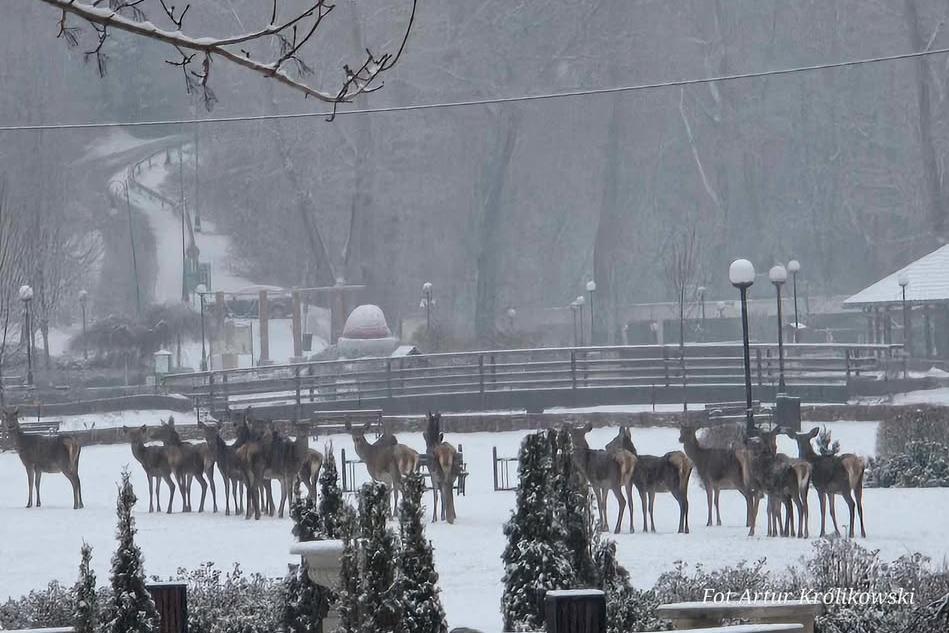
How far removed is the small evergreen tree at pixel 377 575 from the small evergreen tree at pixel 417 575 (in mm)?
637

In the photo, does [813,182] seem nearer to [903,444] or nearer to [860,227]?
[860,227]

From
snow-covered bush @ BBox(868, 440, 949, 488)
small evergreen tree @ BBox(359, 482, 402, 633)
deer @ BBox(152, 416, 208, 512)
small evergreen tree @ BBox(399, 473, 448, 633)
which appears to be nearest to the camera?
small evergreen tree @ BBox(359, 482, 402, 633)

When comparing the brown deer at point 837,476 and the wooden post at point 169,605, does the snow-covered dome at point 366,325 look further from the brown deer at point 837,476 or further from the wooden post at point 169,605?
the wooden post at point 169,605

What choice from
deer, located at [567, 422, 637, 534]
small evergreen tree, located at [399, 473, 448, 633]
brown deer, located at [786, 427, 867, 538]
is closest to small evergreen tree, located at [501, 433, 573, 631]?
small evergreen tree, located at [399, 473, 448, 633]

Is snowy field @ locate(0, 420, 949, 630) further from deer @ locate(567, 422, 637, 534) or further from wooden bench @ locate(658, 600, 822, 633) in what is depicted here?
wooden bench @ locate(658, 600, 822, 633)

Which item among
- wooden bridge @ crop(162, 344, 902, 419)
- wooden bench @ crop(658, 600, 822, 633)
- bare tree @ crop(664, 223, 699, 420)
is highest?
bare tree @ crop(664, 223, 699, 420)

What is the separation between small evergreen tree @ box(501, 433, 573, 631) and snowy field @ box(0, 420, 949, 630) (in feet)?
3.20

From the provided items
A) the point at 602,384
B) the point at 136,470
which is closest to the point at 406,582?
the point at 136,470

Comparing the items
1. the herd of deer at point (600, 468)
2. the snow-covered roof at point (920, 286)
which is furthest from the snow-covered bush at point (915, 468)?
the snow-covered roof at point (920, 286)

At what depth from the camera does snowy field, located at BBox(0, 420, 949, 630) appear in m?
14.6

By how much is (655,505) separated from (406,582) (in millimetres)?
12214

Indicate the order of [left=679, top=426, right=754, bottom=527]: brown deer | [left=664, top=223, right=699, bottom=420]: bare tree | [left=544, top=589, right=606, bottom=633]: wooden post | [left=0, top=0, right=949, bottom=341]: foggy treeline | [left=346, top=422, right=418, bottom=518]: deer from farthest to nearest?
[left=0, top=0, right=949, bottom=341]: foggy treeline < [left=664, top=223, right=699, bottom=420]: bare tree < [left=346, top=422, right=418, bottom=518]: deer < [left=679, top=426, right=754, bottom=527]: brown deer < [left=544, top=589, right=606, bottom=633]: wooden post

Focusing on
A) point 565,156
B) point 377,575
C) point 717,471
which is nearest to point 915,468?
point 717,471

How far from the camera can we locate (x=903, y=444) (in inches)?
883
